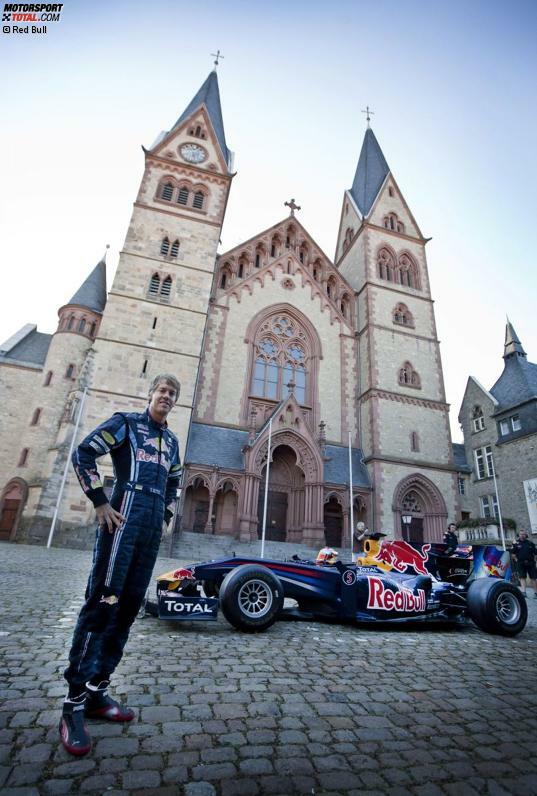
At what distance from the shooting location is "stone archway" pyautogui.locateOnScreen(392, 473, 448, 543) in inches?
797

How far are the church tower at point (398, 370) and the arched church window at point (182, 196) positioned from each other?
1156 cm

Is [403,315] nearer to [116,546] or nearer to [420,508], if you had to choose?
[420,508]

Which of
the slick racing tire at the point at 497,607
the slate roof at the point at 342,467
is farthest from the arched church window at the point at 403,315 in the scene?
the slick racing tire at the point at 497,607

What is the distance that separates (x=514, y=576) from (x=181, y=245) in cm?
2089

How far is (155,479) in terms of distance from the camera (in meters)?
2.92

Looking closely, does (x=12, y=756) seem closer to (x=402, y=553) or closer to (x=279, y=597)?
(x=279, y=597)

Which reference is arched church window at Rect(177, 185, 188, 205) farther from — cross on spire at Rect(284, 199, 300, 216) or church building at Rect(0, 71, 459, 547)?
cross on spire at Rect(284, 199, 300, 216)

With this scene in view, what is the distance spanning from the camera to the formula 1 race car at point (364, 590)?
5.00 meters

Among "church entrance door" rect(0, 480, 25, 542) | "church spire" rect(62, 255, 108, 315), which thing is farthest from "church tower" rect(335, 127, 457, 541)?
"church entrance door" rect(0, 480, 25, 542)

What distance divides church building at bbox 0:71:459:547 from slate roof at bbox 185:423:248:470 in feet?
0.26

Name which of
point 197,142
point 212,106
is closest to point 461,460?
point 197,142

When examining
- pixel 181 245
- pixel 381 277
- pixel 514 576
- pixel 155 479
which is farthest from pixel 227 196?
pixel 155 479

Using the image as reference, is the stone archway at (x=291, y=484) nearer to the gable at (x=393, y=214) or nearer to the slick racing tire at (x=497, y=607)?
the slick racing tire at (x=497, y=607)

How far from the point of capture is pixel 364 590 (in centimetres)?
582
